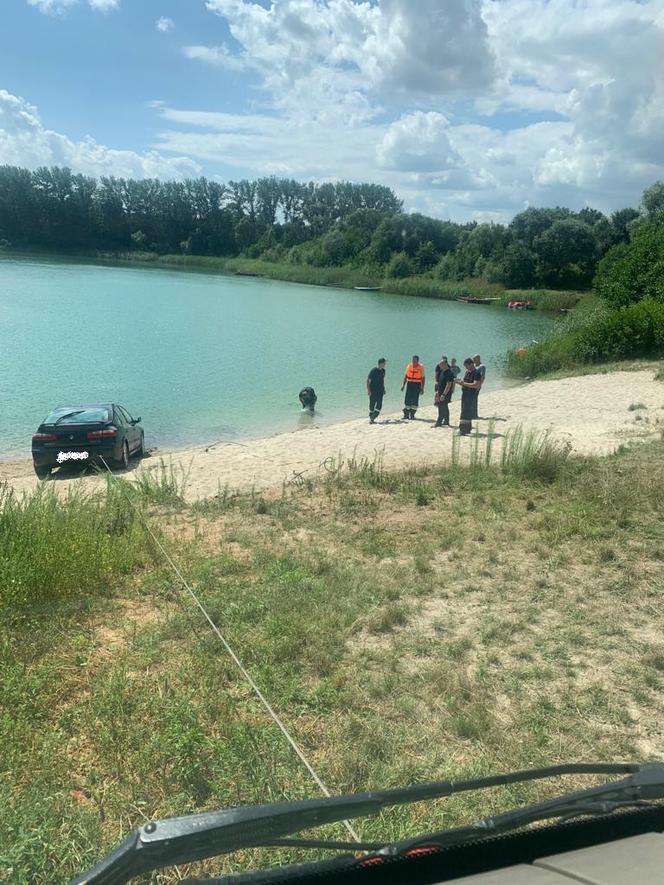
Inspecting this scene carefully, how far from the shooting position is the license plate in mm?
14484

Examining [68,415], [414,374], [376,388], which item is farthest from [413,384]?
[68,415]

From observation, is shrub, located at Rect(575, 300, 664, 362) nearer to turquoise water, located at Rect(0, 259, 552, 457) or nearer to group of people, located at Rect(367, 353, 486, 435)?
turquoise water, located at Rect(0, 259, 552, 457)

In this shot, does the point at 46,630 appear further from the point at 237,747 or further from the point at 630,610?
the point at 630,610

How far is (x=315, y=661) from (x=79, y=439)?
11.1 metres

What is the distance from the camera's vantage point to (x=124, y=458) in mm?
15445

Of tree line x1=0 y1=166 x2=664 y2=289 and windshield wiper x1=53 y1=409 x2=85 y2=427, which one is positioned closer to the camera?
windshield wiper x1=53 y1=409 x2=85 y2=427

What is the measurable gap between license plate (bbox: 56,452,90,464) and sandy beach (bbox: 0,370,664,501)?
341 millimetres

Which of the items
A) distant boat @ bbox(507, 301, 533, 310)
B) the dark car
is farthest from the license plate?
Answer: distant boat @ bbox(507, 301, 533, 310)

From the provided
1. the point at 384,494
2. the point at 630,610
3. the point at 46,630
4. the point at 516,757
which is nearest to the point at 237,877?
the point at 516,757

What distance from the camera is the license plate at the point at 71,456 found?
570 inches

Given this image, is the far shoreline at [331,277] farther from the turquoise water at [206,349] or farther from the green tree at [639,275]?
the green tree at [639,275]

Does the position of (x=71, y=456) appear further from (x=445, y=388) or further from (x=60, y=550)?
(x=60, y=550)

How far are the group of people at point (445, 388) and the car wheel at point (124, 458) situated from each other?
22.5 feet

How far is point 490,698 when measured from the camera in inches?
183
